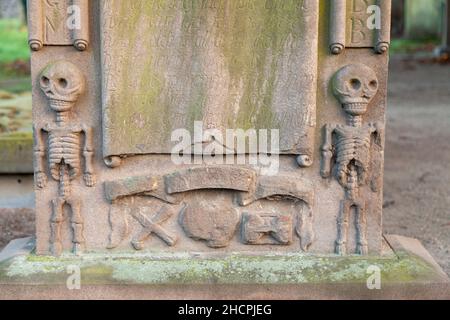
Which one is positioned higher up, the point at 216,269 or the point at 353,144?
the point at 353,144

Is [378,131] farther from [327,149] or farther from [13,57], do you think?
[13,57]

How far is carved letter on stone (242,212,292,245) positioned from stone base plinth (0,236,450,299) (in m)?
0.10

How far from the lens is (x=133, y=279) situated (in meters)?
3.44

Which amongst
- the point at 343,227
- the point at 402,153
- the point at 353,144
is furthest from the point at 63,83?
the point at 402,153

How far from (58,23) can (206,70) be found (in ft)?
2.50

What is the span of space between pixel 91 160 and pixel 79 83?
15.5 inches

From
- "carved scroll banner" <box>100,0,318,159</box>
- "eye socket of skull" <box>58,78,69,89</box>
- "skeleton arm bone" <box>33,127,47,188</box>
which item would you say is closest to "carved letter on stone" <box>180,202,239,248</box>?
"carved scroll banner" <box>100,0,318,159</box>

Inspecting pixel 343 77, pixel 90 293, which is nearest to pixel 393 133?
pixel 343 77

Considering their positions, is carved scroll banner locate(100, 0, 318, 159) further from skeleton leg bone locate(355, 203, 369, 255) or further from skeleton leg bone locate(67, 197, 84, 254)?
skeleton leg bone locate(355, 203, 369, 255)

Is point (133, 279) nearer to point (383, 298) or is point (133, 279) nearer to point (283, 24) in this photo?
point (383, 298)

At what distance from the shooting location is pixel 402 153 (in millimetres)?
8141

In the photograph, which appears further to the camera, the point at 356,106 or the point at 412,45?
the point at 412,45

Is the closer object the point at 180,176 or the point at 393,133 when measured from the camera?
the point at 180,176

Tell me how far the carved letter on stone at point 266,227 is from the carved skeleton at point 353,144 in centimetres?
27
